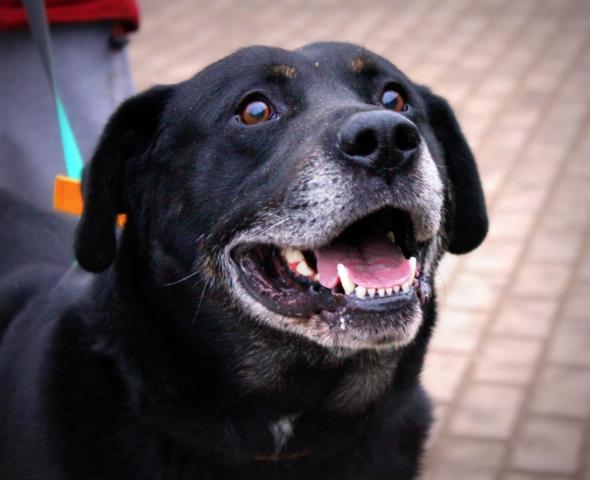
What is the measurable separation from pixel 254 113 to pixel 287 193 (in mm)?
273

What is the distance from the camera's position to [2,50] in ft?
13.5

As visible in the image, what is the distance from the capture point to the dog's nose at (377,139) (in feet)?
8.73

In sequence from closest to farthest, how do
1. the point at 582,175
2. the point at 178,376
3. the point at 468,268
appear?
1. the point at 178,376
2. the point at 468,268
3. the point at 582,175

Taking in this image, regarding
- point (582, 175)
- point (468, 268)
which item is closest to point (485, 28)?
point (582, 175)

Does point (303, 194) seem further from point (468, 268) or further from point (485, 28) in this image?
point (485, 28)

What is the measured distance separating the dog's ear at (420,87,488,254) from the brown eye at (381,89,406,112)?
0.24m

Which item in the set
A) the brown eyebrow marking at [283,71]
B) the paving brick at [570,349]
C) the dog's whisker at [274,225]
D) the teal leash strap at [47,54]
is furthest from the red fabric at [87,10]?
the paving brick at [570,349]

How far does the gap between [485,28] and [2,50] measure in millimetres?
5248

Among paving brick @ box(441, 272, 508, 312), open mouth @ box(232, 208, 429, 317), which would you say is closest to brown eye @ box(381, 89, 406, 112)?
open mouth @ box(232, 208, 429, 317)

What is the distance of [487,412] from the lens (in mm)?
4457

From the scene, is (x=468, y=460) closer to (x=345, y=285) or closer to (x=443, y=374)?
(x=443, y=374)

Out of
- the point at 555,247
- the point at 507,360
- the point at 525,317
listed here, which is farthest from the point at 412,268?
the point at 555,247

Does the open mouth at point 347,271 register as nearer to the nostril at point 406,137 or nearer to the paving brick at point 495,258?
the nostril at point 406,137

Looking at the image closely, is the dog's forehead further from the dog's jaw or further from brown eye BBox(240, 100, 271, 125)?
the dog's jaw
